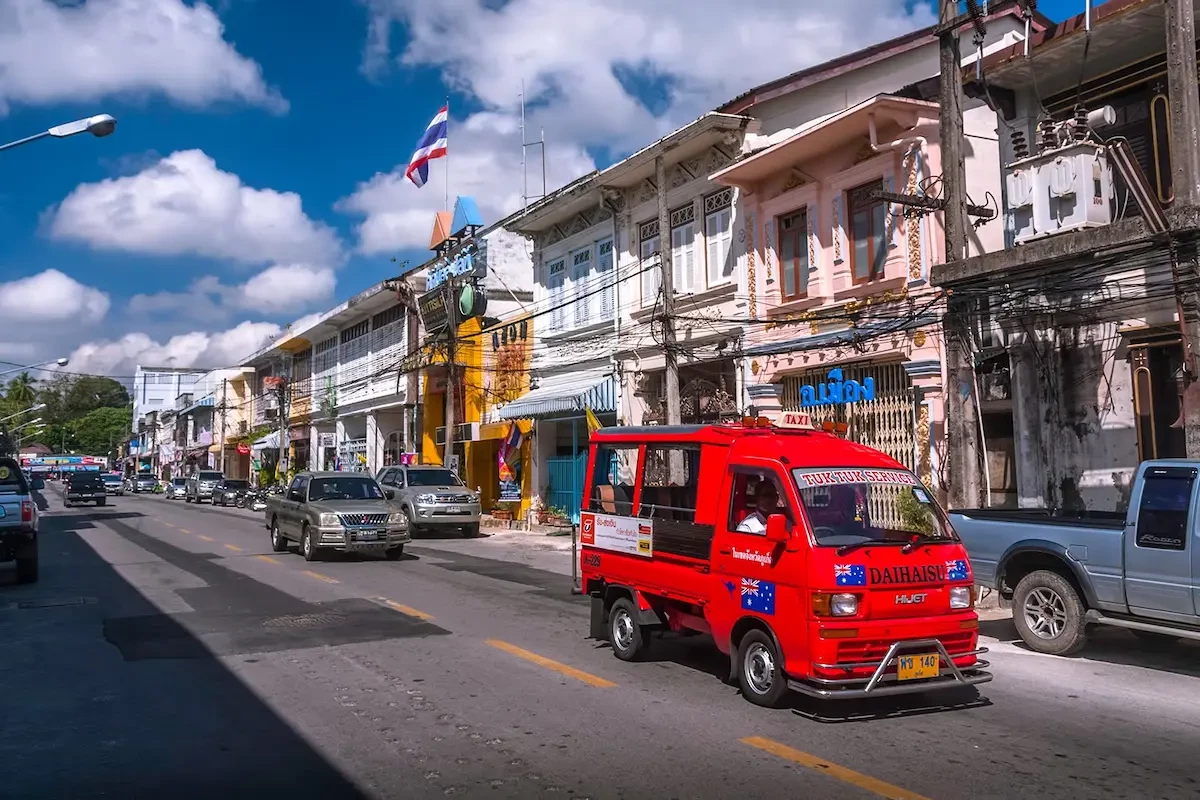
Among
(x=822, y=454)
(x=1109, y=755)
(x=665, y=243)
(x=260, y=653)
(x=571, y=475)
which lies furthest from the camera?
(x=571, y=475)

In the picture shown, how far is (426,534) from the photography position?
90.3 ft

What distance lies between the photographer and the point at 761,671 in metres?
7.31

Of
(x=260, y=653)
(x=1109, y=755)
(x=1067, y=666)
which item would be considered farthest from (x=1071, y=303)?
(x=260, y=653)

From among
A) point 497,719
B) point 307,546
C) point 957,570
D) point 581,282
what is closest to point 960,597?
point 957,570

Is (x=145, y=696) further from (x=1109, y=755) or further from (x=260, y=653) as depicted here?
(x=1109, y=755)

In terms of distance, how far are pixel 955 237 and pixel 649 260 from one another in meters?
10.8

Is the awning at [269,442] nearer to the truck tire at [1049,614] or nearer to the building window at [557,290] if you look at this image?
the building window at [557,290]

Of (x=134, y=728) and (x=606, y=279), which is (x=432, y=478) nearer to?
(x=606, y=279)

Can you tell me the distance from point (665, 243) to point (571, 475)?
10.0 metres

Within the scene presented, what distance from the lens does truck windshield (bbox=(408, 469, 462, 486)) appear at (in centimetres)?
2614

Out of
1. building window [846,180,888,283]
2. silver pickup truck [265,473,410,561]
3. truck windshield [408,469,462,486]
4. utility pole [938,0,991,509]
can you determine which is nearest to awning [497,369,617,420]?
truck windshield [408,469,462,486]

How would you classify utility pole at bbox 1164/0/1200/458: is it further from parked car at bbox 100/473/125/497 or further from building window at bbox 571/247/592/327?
parked car at bbox 100/473/125/497

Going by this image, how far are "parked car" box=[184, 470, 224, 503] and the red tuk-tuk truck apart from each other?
159ft

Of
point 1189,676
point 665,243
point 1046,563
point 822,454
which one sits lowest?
point 1189,676
